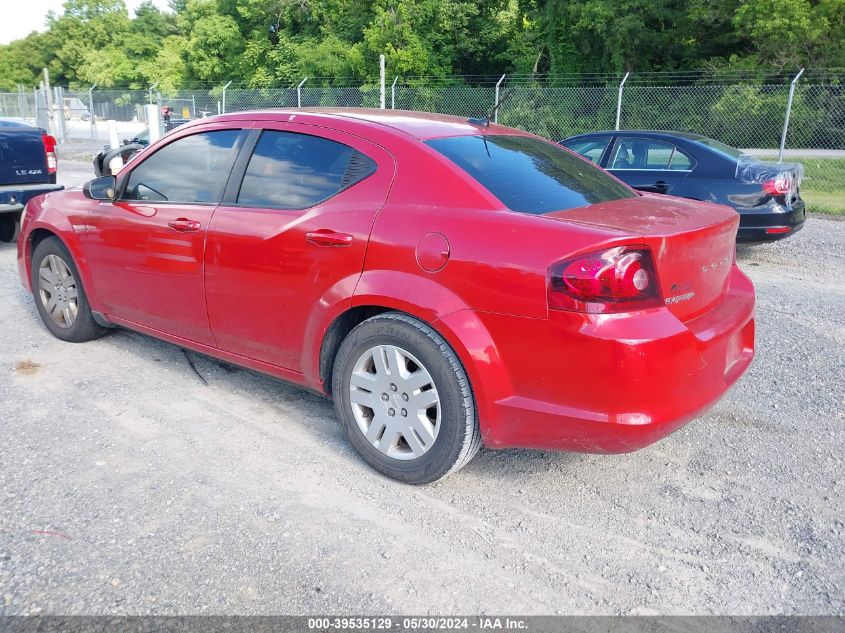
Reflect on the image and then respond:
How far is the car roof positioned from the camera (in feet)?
11.8

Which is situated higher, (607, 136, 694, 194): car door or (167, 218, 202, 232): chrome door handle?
(607, 136, 694, 194): car door

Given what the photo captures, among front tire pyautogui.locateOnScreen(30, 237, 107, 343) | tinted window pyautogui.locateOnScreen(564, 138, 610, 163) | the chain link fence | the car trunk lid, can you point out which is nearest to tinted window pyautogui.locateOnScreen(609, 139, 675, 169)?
tinted window pyautogui.locateOnScreen(564, 138, 610, 163)

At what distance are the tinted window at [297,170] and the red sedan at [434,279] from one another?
0.01 metres

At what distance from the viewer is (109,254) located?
4.52m

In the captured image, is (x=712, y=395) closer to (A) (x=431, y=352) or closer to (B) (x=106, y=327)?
(A) (x=431, y=352)

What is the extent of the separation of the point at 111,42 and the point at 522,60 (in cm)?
6007

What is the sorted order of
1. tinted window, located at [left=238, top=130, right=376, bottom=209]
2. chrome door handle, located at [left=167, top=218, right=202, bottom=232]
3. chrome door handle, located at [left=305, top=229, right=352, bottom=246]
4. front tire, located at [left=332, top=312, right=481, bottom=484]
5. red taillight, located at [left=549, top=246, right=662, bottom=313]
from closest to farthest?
1. red taillight, located at [left=549, top=246, right=662, bottom=313]
2. front tire, located at [left=332, top=312, right=481, bottom=484]
3. chrome door handle, located at [left=305, top=229, right=352, bottom=246]
4. tinted window, located at [left=238, top=130, right=376, bottom=209]
5. chrome door handle, located at [left=167, top=218, right=202, bottom=232]

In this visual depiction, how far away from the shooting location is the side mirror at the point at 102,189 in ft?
14.9

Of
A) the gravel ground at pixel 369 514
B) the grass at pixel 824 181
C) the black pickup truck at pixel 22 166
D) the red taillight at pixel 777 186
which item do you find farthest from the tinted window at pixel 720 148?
the black pickup truck at pixel 22 166

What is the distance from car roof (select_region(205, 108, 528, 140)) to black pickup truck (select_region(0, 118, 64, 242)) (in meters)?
5.23

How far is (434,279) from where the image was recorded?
3.06m

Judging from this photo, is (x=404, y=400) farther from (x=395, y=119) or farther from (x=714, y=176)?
(x=714, y=176)

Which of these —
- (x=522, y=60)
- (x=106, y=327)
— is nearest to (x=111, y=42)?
(x=522, y=60)

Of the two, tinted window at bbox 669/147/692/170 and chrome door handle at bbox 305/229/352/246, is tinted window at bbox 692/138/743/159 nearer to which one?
tinted window at bbox 669/147/692/170
